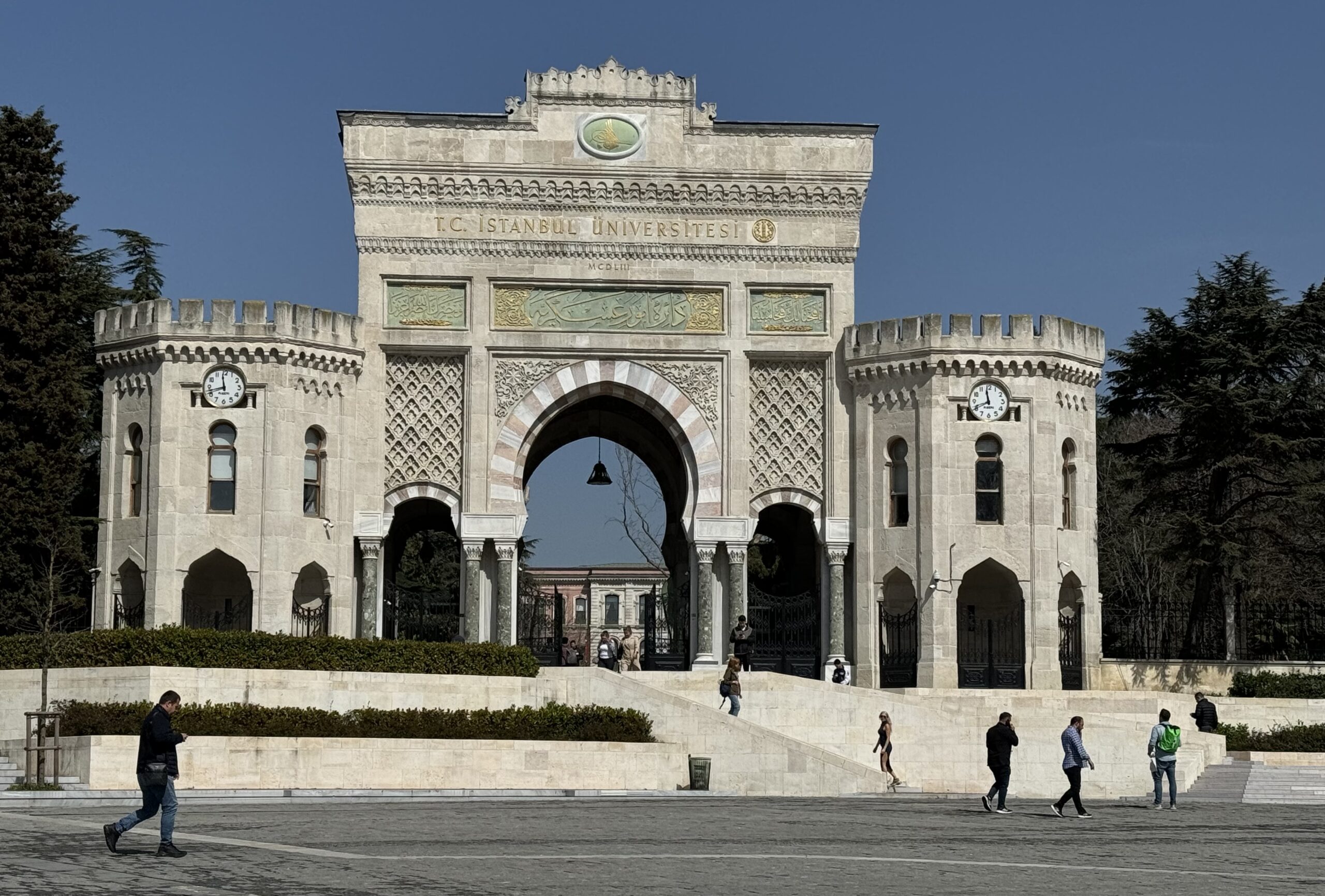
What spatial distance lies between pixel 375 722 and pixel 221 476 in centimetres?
829

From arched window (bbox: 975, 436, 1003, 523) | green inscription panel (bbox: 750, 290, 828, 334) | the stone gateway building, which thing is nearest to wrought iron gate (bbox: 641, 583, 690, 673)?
the stone gateway building

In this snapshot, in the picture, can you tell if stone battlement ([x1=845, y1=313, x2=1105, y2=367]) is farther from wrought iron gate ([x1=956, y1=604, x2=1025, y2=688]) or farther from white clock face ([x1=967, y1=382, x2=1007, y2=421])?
wrought iron gate ([x1=956, y1=604, x2=1025, y2=688])

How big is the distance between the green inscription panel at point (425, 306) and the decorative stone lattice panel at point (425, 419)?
69 cm

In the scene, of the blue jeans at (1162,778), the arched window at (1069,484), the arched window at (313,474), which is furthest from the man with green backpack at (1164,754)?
the arched window at (313,474)

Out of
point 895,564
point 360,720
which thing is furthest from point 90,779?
point 895,564

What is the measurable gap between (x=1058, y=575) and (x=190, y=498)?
16655 millimetres

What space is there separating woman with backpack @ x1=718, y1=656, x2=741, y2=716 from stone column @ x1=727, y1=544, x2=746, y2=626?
5.27m

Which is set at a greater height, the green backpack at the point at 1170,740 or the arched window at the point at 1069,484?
the arched window at the point at 1069,484

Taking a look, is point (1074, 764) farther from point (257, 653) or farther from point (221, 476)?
point (221, 476)

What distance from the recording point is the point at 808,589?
41781mm

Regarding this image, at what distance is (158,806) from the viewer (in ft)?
56.8

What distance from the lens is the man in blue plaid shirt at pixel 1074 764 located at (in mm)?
24141

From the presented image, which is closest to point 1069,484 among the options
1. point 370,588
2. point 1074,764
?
point 370,588

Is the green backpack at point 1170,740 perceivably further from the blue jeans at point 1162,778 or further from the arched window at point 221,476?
the arched window at point 221,476
